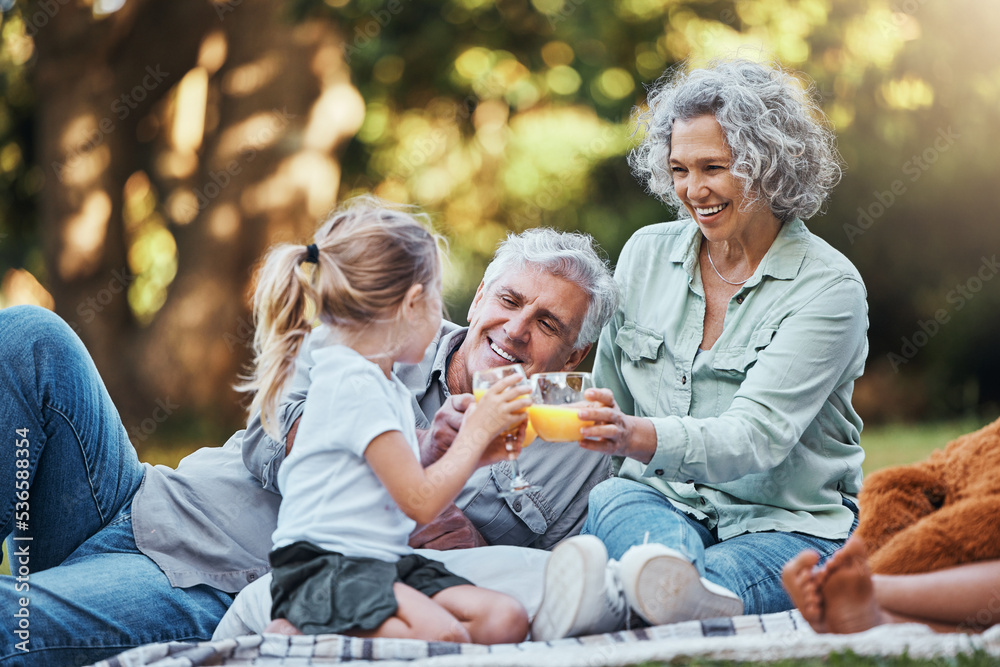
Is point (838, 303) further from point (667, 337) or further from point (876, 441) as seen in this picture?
point (876, 441)

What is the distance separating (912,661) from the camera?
2186mm

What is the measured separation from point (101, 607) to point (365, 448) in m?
0.95

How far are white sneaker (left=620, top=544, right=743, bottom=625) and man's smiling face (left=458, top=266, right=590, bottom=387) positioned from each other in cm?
96

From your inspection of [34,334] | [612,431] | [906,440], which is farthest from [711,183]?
[906,440]

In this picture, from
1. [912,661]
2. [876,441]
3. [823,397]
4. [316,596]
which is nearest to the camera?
[912,661]

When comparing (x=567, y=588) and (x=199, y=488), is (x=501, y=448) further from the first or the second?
(x=199, y=488)

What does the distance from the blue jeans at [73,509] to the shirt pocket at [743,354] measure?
171 centimetres

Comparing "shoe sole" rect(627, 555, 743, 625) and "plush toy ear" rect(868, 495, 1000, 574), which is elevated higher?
"plush toy ear" rect(868, 495, 1000, 574)

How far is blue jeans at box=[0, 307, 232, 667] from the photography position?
2.72 metres

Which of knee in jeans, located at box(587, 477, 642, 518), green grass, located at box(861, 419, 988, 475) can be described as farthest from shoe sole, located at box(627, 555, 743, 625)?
green grass, located at box(861, 419, 988, 475)

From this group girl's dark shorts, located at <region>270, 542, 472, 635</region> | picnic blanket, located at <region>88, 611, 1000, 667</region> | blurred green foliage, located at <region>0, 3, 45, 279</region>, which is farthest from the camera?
blurred green foliage, located at <region>0, 3, 45, 279</region>

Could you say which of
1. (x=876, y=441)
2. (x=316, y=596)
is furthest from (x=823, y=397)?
(x=876, y=441)

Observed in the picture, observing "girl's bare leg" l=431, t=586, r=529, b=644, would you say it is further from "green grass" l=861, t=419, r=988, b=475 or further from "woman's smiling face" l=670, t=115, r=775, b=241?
"green grass" l=861, t=419, r=988, b=475

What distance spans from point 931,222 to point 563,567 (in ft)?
29.2
